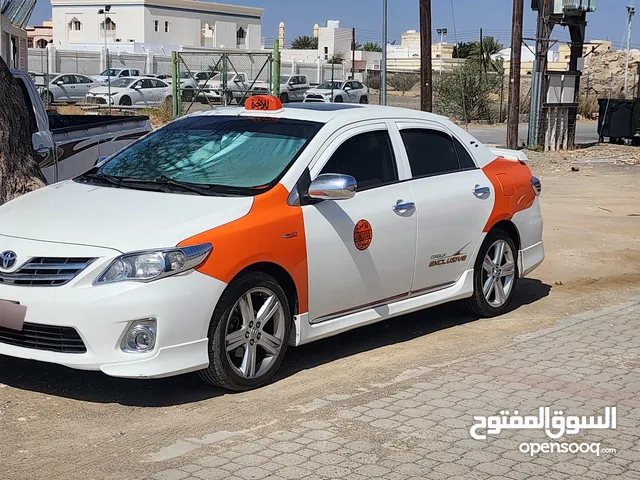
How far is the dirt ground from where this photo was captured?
16.1ft

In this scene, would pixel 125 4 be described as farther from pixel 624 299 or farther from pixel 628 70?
pixel 624 299

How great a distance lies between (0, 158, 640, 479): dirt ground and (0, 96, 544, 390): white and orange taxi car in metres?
0.26

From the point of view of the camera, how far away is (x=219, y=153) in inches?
263

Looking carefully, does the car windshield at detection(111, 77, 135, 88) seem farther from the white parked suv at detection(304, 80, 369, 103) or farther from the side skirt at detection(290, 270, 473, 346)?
the side skirt at detection(290, 270, 473, 346)

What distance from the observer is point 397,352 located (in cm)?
699

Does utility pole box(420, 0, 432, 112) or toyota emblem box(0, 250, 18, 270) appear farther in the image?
utility pole box(420, 0, 432, 112)

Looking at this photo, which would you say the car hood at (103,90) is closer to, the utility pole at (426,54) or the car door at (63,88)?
the car door at (63,88)

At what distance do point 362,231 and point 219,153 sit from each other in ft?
3.65

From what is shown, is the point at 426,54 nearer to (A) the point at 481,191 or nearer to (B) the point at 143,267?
(A) the point at 481,191

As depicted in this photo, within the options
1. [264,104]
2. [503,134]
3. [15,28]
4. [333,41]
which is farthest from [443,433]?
[333,41]

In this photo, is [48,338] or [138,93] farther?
[138,93]

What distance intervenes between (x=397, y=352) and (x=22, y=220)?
2.74 meters

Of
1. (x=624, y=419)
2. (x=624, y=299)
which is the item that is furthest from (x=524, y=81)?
(x=624, y=419)

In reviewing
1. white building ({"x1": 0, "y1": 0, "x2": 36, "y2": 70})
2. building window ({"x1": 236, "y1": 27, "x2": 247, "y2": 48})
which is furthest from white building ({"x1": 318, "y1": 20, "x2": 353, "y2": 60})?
white building ({"x1": 0, "y1": 0, "x2": 36, "y2": 70})
